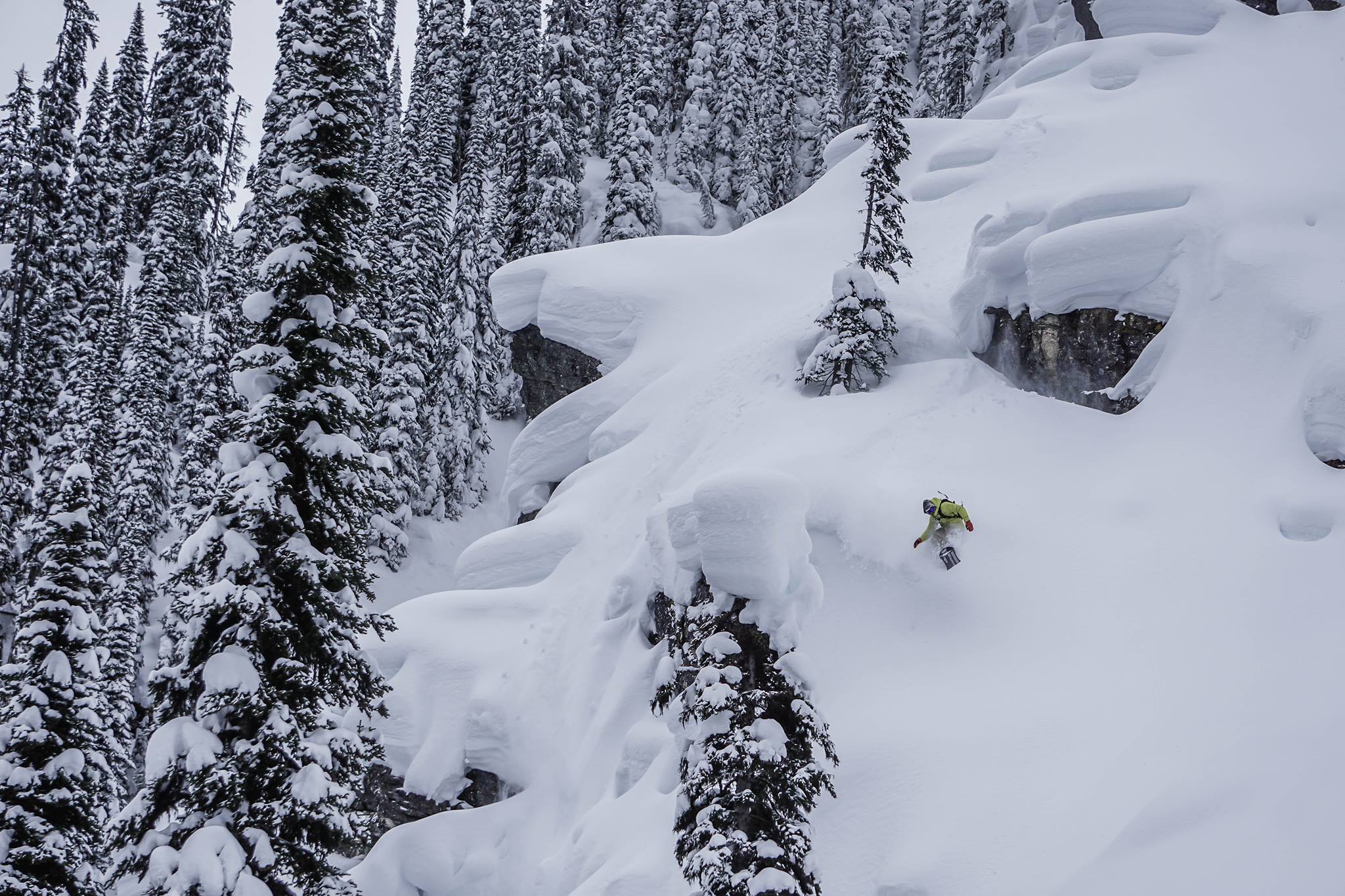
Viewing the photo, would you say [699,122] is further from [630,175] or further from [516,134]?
[630,175]

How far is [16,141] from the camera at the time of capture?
130ft

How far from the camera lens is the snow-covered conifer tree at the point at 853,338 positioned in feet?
55.5

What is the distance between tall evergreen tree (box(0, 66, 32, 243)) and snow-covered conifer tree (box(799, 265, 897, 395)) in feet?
132

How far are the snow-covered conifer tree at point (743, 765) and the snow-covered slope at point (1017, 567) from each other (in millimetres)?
645

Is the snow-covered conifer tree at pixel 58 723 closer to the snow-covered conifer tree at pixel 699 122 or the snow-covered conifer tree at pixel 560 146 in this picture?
the snow-covered conifer tree at pixel 560 146

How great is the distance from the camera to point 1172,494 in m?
11.9

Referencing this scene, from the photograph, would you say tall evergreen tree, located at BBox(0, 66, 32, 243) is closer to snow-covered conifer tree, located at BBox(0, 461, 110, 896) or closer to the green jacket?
snow-covered conifer tree, located at BBox(0, 461, 110, 896)

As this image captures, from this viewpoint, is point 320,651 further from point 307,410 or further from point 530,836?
point 530,836

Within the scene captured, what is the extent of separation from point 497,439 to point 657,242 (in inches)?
761

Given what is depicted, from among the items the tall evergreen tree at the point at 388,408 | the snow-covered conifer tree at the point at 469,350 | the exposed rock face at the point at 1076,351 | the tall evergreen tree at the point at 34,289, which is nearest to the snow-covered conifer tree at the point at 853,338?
the exposed rock face at the point at 1076,351

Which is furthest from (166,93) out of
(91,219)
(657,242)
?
(657,242)

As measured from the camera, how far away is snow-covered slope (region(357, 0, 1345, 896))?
8594mm

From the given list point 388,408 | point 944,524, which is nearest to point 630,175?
point 388,408

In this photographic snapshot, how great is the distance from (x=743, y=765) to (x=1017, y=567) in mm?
5902
